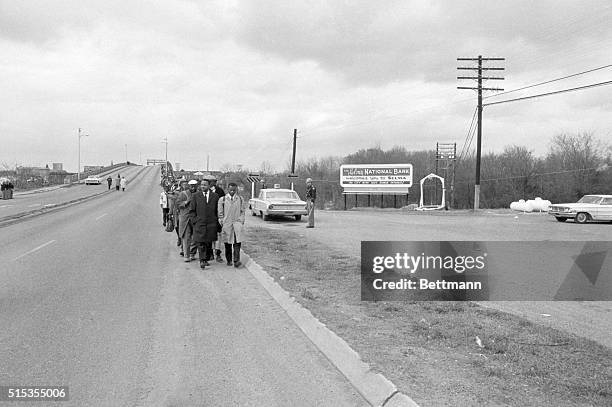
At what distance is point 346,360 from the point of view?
5133 millimetres

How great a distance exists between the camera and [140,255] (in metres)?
12.9

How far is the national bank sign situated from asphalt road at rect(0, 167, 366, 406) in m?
Answer: 30.5

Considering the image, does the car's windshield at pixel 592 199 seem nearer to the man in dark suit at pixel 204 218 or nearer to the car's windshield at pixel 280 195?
the car's windshield at pixel 280 195

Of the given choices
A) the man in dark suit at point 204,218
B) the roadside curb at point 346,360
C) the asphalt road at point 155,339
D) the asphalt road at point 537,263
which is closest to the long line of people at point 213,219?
the man in dark suit at point 204,218

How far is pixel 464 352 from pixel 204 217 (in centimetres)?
692

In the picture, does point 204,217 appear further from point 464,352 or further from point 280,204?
point 280,204

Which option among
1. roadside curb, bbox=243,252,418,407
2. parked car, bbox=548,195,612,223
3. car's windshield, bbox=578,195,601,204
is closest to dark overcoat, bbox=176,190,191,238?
roadside curb, bbox=243,252,418,407

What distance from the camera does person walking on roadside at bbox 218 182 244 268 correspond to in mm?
11000

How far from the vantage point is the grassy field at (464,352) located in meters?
4.27

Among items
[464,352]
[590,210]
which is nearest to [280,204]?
[590,210]

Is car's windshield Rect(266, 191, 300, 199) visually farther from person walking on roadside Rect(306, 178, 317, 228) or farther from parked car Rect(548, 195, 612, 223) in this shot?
parked car Rect(548, 195, 612, 223)

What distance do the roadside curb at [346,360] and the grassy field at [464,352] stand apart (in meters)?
0.10

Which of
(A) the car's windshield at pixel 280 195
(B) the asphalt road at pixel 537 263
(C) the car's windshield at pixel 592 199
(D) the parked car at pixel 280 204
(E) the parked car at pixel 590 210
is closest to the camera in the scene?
(B) the asphalt road at pixel 537 263

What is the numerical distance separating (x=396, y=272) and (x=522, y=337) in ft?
7.83
